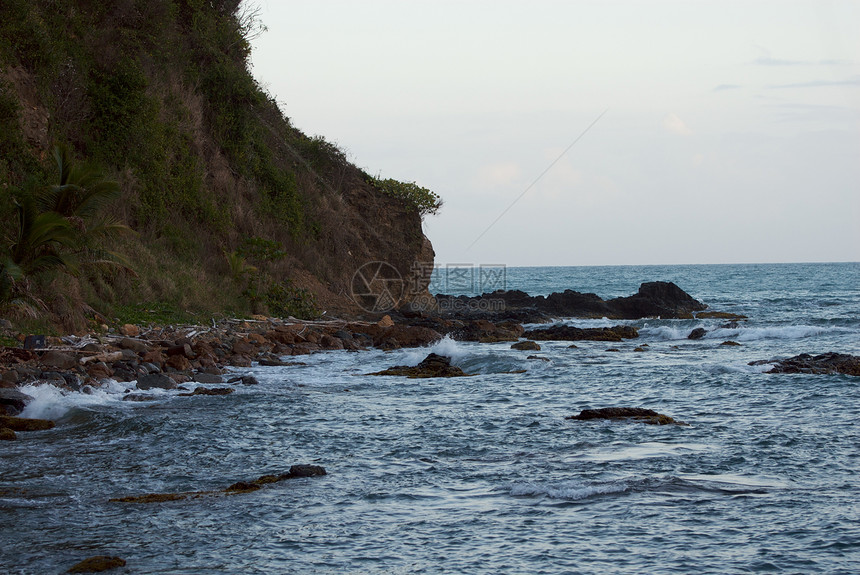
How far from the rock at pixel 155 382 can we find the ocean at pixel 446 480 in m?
0.59

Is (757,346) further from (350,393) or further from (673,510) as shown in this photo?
(673,510)

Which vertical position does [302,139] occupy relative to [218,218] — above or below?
above

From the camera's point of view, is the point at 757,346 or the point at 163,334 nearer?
the point at 163,334

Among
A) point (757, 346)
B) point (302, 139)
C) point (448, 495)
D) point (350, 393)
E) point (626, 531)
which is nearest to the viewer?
point (626, 531)

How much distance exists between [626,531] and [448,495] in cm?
174

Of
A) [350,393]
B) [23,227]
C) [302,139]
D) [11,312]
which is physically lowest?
[350,393]

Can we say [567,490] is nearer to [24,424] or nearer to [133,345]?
[24,424]

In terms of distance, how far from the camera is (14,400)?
10.7 metres

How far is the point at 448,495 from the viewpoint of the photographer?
23.3ft

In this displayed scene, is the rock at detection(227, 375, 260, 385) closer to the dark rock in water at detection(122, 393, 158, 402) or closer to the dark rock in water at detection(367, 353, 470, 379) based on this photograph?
the dark rock in water at detection(122, 393, 158, 402)

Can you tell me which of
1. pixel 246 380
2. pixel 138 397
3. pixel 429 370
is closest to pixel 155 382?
pixel 138 397

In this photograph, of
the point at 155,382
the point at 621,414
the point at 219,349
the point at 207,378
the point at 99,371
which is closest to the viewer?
the point at 621,414

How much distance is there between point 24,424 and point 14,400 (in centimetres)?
110

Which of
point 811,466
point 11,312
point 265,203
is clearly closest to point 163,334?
point 11,312
